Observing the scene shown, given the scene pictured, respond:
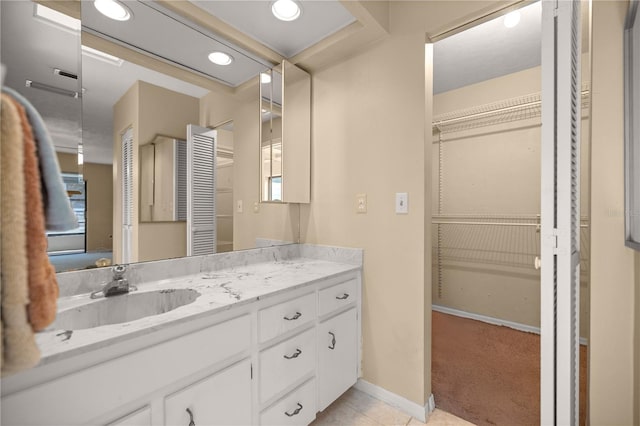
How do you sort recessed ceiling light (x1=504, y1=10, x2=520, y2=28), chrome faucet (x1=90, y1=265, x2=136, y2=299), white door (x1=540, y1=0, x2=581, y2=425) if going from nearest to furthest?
1. white door (x1=540, y1=0, x2=581, y2=425)
2. chrome faucet (x1=90, y1=265, x2=136, y2=299)
3. recessed ceiling light (x1=504, y1=10, x2=520, y2=28)

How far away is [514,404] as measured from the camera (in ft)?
5.67

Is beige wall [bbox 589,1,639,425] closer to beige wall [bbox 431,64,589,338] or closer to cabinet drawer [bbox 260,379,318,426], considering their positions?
cabinet drawer [bbox 260,379,318,426]

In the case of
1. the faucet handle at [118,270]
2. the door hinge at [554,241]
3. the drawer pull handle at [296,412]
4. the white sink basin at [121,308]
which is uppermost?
the door hinge at [554,241]

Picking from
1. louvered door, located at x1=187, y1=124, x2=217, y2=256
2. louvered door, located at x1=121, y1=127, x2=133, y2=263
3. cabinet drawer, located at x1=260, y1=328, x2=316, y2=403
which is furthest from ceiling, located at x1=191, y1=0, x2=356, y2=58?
cabinet drawer, located at x1=260, y1=328, x2=316, y2=403

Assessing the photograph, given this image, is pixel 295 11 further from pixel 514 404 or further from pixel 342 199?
pixel 514 404

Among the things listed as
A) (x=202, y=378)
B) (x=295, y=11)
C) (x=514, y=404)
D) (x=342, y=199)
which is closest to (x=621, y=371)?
(x=514, y=404)

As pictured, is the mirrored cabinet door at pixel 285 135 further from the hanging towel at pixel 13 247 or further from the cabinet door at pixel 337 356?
the hanging towel at pixel 13 247

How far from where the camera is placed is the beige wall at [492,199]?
2713 mm

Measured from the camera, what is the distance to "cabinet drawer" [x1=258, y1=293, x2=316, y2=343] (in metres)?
1.22

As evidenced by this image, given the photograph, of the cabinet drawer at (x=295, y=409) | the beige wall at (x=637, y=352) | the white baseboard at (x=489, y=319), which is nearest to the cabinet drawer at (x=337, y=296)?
the cabinet drawer at (x=295, y=409)

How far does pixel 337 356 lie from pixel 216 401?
2.51ft

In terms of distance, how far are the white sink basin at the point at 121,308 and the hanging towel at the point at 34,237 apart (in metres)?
0.83

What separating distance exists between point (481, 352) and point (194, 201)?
8.26 feet

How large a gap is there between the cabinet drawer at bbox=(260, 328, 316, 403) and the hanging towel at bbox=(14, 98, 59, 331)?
36.8 inches
